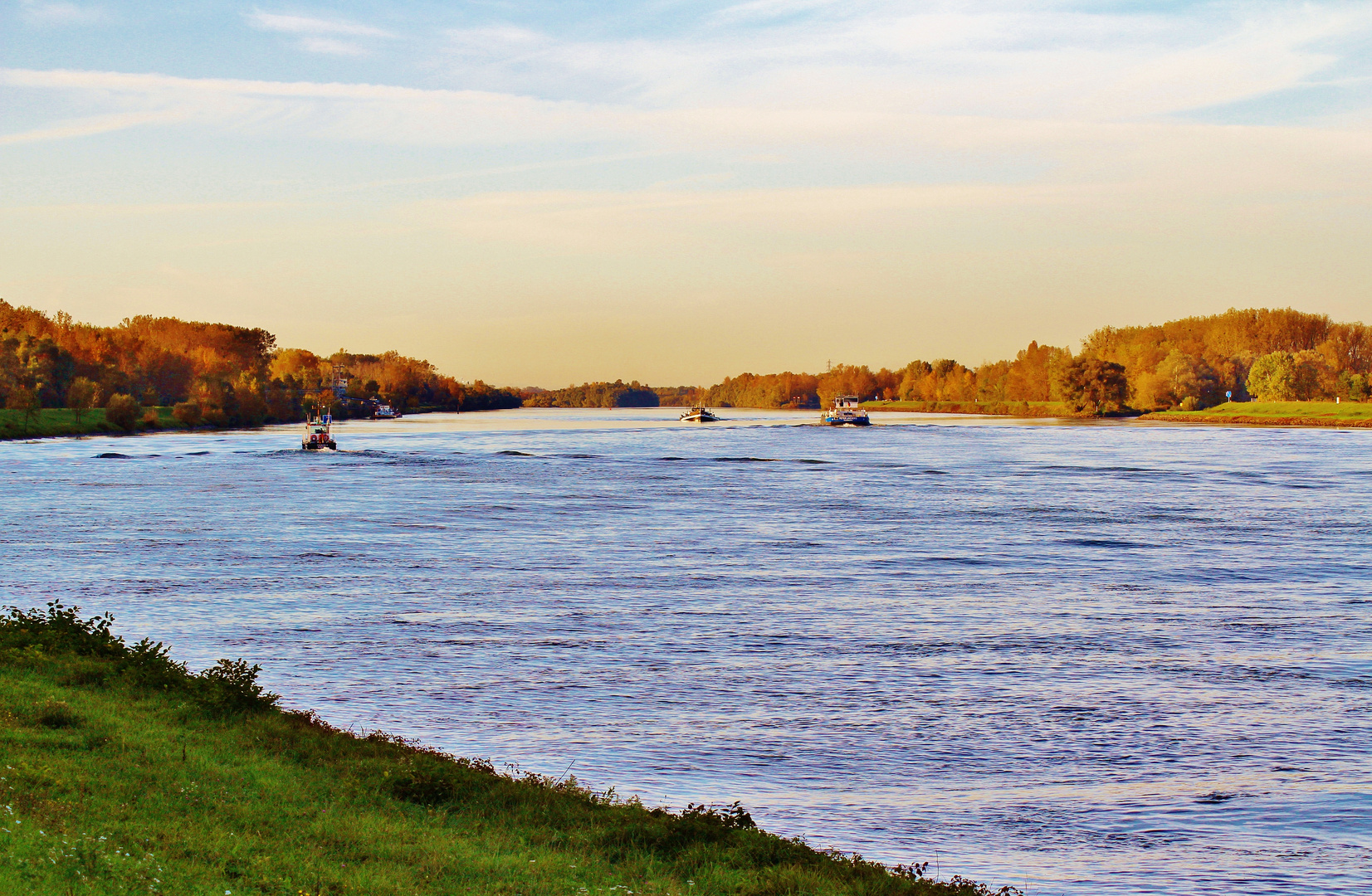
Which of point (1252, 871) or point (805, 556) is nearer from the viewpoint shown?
point (1252, 871)

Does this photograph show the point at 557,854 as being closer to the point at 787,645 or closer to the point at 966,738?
the point at 966,738

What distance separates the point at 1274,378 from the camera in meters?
188

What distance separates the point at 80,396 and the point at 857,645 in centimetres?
13970

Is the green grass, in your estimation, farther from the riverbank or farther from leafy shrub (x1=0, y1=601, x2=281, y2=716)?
leafy shrub (x1=0, y1=601, x2=281, y2=716)

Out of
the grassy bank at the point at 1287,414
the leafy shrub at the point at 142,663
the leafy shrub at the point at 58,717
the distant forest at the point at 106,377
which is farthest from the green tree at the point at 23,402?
the grassy bank at the point at 1287,414

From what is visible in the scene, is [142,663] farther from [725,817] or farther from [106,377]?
[106,377]

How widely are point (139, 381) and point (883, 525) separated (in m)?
159

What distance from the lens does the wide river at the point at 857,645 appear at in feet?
45.4

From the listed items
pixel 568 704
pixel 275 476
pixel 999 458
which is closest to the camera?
pixel 568 704

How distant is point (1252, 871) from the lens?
1212 centimetres

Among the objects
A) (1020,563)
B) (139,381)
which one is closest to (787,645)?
(1020,563)

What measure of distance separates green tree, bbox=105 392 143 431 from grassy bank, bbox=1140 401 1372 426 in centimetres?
15833

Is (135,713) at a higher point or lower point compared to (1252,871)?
higher

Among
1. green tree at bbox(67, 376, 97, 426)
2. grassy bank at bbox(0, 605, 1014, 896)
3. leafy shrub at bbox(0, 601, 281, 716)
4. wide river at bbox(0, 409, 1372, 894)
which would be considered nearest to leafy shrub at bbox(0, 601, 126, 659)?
leafy shrub at bbox(0, 601, 281, 716)
